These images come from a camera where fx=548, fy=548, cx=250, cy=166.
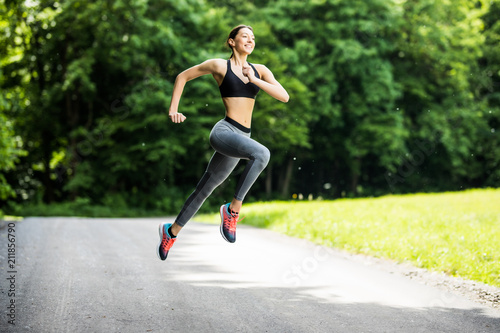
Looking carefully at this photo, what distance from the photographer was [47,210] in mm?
28516

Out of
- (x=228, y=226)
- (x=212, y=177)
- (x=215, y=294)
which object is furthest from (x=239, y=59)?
(x=215, y=294)

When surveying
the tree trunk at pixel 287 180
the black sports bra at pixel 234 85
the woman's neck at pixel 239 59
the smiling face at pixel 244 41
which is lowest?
the tree trunk at pixel 287 180

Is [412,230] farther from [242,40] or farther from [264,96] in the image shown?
[264,96]

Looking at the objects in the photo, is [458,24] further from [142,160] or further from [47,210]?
[47,210]

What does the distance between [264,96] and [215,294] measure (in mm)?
15426

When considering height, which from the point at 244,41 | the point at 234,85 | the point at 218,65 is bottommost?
the point at 234,85

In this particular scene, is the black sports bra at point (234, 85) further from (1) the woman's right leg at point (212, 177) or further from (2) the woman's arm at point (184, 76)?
(1) the woman's right leg at point (212, 177)

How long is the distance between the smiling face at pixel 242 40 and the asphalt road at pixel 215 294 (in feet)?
10.1

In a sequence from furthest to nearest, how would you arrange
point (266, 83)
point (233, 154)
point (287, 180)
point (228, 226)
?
1. point (287, 180)
2. point (228, 226)
3. point (233, 154)
4. point (266, 83)

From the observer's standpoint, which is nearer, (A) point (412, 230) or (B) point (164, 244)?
(B) point (164, 244)

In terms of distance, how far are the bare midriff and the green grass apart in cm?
589

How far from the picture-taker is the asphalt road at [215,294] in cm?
576

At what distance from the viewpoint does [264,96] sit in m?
21.8

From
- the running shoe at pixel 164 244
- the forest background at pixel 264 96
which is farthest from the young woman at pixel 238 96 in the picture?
the forest background at pixel 264 96
